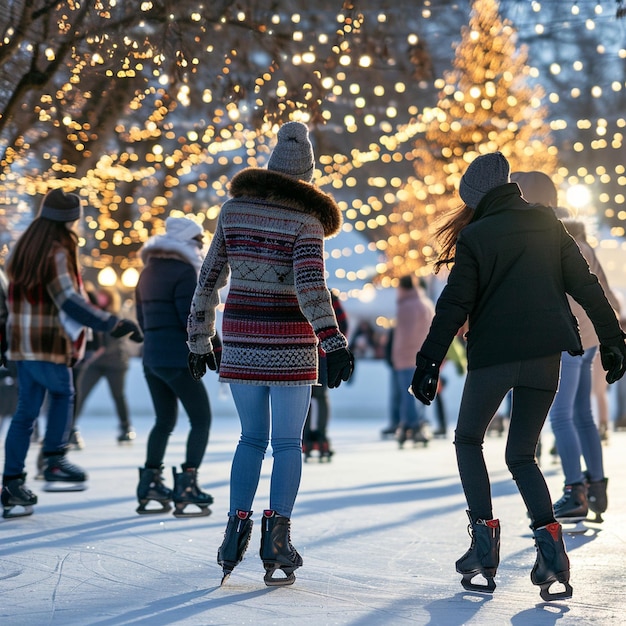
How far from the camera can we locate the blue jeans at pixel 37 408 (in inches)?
267

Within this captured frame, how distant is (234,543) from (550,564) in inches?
43.7

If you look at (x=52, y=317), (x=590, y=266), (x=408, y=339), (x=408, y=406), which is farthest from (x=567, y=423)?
(x=408, y=339)

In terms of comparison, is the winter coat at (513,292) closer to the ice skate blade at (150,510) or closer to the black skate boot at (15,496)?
the ice skate blade at (150,510)

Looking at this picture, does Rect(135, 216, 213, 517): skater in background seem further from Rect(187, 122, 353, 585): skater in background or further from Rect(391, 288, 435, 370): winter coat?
Rect(391, 288, 435, 370): winter coat

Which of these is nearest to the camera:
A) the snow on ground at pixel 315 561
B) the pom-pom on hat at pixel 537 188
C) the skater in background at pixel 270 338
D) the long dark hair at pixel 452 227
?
the snow on ground at pixel 315 561

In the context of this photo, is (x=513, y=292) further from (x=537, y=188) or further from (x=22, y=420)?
(x=22, y=420)

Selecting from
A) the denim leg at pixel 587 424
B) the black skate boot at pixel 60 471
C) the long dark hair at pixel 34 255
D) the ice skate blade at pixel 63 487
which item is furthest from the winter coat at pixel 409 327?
the long dark hair at pixel 34 255

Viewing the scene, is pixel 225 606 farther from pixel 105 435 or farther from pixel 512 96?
pixel 512 96

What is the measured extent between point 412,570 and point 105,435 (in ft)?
29.9

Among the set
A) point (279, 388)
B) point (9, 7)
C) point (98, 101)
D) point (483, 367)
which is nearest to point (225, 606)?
point (279, 388)

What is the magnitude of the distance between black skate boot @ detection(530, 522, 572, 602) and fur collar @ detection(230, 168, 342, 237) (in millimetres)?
1351

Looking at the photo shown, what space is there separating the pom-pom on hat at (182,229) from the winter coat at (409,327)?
20.2 ft

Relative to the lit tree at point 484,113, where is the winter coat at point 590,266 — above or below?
below

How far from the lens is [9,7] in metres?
6.80
